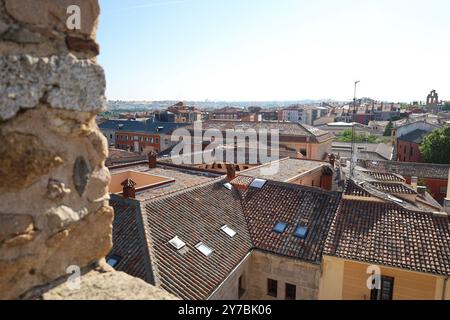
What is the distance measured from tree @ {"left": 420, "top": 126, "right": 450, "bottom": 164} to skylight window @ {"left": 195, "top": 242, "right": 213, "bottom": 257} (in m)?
35.5

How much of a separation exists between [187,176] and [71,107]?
14668 millimetres

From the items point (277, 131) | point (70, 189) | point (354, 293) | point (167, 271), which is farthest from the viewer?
point (277, 131)

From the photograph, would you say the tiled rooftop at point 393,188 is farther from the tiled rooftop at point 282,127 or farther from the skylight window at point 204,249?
the tiled rooftop at point 282,127

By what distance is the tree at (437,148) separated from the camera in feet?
120

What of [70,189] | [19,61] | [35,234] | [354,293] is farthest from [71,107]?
[354,293]

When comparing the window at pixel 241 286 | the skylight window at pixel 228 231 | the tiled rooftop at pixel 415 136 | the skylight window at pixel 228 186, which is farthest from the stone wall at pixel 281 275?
the tiled rooftop at pixel 415 136

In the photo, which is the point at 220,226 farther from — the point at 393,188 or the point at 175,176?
the point at 393,188

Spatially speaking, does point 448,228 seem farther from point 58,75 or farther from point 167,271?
point 58,75

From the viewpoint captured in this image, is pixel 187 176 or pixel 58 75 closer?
pixel 58 75

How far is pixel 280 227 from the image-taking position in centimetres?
1193

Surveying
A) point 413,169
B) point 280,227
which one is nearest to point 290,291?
point 280,227

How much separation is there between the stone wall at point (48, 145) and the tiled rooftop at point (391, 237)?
9448mm

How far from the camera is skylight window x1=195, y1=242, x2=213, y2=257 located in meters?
9.80

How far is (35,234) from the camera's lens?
6.34ft
